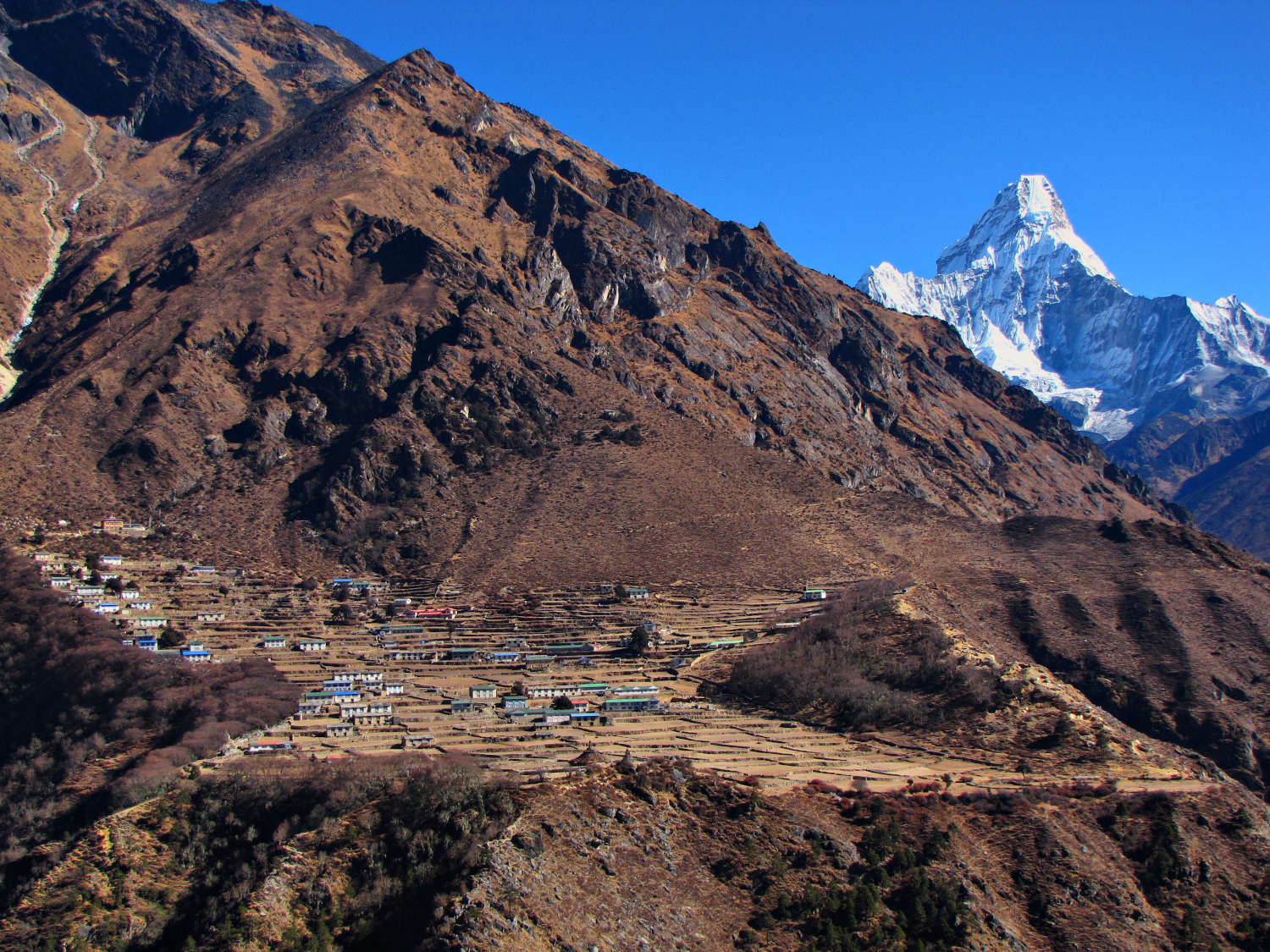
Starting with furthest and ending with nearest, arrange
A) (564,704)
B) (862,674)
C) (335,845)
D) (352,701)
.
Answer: (862,674) → (564,704) → (352,701) → (335,845)

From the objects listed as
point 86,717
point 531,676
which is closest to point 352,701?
point 531,676

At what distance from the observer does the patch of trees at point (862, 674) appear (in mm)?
74875

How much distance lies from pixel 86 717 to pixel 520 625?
40.5 metres

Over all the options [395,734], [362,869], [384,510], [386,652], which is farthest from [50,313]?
[362,869]

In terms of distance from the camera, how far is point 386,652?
93.2m

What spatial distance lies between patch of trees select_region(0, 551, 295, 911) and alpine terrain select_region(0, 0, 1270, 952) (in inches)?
14.5

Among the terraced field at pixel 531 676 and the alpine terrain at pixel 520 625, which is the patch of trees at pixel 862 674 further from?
the terraced field at pixel 531 676

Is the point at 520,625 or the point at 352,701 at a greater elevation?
the point at 520,625

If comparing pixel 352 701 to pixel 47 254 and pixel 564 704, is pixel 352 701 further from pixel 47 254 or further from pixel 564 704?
pixel 47 254

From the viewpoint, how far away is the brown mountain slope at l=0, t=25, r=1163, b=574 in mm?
128750

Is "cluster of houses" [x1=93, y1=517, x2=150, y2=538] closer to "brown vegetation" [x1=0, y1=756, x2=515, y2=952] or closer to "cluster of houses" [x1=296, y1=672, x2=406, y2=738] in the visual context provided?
"cluster of houses" [x1=296, y1=672, x2=406, y2=738]

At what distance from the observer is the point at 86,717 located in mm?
71375

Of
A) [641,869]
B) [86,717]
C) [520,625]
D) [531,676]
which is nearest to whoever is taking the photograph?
[641,869]

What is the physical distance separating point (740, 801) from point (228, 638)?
54.9 metres
